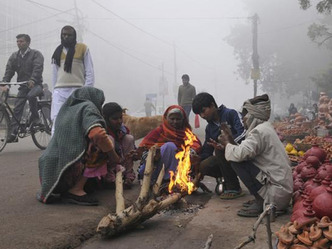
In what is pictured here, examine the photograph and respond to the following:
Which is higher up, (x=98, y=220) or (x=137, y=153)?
(x=137, y=153)

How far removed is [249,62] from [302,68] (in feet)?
32.2

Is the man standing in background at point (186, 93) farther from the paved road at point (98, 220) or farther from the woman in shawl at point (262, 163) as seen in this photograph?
the woman in shawl at point (262, 163)

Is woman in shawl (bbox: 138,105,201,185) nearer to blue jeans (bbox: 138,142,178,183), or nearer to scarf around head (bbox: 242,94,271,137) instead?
blue jeans (bbox: 138,142,178,183)

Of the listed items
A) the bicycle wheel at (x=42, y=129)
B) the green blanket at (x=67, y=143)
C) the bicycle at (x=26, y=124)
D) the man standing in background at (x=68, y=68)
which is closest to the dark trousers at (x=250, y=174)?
the green blanket at (x=67, y=143)

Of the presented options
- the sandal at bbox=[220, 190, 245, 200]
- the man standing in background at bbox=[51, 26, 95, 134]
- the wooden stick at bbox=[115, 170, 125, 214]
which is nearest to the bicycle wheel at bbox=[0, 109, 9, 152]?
the man standing in background at bbox=[51, 26, 95, 134]

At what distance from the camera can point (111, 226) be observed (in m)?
2.94

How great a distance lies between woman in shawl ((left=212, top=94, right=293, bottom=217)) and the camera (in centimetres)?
336

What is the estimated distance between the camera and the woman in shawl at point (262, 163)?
132 inches

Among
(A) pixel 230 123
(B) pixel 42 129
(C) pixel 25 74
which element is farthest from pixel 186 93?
(A) pixel 230 123

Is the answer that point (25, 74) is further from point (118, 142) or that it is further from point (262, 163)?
point (262, 163)

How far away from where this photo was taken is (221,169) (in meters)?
4.38

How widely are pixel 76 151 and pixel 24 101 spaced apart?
4.31m

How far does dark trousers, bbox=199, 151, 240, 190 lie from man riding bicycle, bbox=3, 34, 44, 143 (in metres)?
4.24

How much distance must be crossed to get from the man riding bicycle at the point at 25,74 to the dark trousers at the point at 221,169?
4.24 metres
